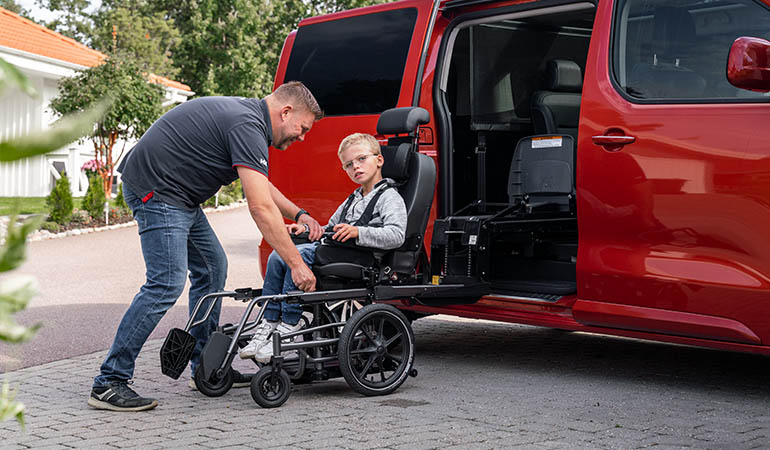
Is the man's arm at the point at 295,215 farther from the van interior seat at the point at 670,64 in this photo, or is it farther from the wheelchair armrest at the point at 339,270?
the van interior seat at the point at 670,64

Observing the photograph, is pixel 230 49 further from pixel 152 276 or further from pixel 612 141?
pixel 612 141

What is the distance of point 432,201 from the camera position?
19.7 feet

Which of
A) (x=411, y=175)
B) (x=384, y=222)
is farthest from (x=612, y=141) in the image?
A: (x=384, y=222)

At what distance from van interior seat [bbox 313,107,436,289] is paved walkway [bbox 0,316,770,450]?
770 mm

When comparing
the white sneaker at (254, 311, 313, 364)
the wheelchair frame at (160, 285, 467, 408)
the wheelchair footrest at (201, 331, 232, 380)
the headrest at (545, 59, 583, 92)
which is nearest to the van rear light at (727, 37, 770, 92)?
the headrest at (545, 59, 583, 92)

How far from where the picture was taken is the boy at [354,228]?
17.3 feet

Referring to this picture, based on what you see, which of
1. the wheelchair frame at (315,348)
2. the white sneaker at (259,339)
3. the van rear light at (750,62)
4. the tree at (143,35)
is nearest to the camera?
the van rear light at (750,62)

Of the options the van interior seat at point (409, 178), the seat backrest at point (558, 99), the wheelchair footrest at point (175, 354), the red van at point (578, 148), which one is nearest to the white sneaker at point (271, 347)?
the wheelchair footrest at point (175, 354)

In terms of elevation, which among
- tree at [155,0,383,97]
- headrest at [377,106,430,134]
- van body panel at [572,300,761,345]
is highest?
tree at [155,0,383,97]

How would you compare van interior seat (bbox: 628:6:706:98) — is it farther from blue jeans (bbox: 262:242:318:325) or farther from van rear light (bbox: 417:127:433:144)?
blue jeans (bbox: 262:242:318:325)

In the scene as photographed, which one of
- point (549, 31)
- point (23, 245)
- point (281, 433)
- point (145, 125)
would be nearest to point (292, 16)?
point (145, 125)

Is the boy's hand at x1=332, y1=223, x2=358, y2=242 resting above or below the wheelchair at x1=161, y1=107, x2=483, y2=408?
above

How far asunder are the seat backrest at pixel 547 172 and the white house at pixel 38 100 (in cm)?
290

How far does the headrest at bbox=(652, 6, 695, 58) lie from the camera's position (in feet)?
17.0
